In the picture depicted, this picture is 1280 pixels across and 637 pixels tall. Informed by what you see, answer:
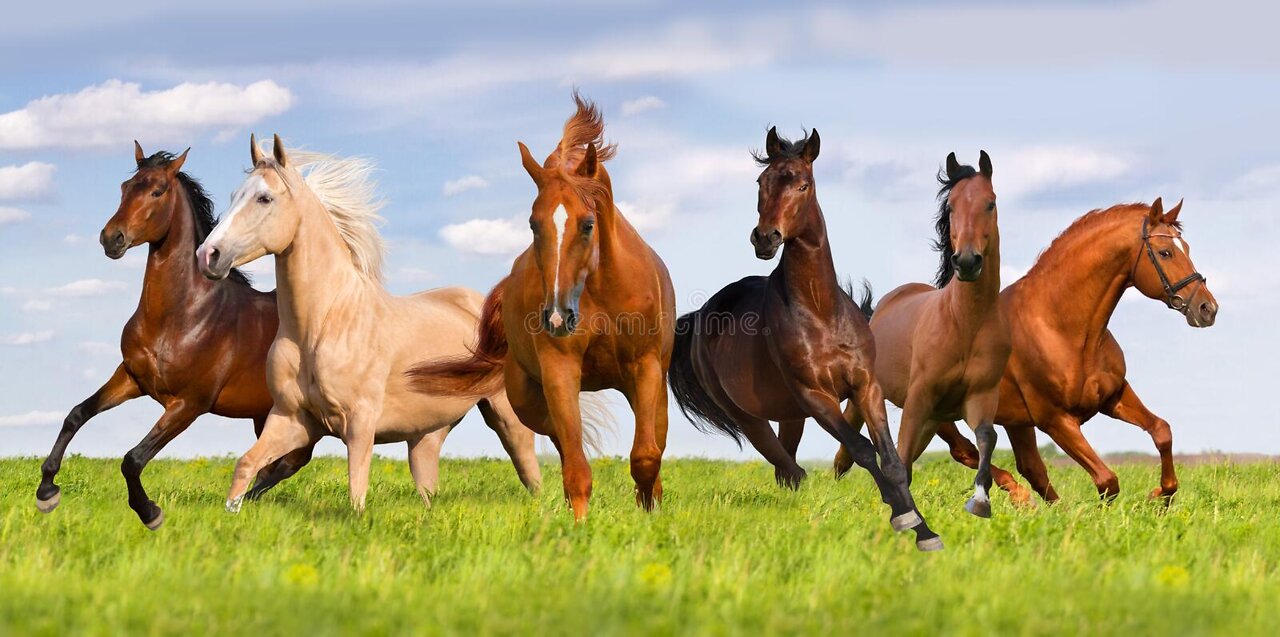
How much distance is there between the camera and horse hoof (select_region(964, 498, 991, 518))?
9359mm

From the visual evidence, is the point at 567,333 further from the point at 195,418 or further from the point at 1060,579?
the point at 195,418

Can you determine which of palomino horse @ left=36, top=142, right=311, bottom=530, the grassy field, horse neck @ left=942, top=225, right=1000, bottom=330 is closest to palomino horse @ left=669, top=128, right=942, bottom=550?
the grassy field

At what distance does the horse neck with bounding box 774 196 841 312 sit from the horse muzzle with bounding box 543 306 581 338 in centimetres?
209

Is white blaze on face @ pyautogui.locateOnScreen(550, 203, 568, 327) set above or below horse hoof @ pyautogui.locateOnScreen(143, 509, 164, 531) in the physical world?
above

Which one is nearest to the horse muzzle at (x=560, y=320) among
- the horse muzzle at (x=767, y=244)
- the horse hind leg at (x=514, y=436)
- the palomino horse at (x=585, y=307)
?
the palomino horse at (x=585, y=307)

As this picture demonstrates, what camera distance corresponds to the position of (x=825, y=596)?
557cm

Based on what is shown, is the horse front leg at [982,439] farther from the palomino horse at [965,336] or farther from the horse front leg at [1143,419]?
the horse front leg at [1143,419]

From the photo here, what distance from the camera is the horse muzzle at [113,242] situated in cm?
1052

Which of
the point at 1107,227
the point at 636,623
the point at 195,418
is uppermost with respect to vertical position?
the point at 1107,227

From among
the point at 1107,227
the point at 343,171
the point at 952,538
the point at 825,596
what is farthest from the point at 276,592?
the point at 1107,227

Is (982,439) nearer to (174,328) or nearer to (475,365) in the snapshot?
(475,365)

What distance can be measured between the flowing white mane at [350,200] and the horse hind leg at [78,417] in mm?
2451

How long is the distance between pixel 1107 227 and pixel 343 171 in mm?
7017

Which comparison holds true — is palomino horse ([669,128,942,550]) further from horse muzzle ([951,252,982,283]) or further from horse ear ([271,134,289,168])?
horse ear ([271,134,289,168])
